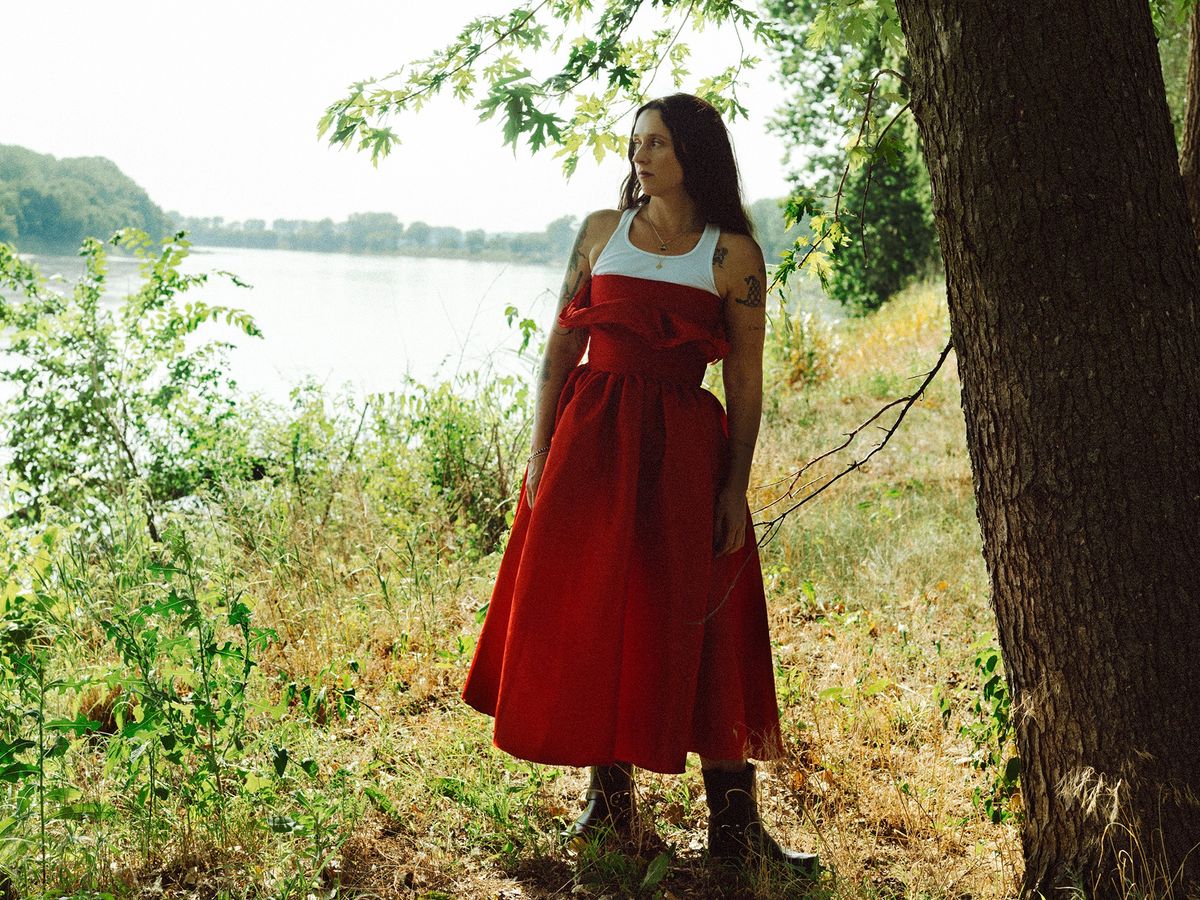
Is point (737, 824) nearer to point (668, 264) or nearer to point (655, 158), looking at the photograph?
point (668, 264)

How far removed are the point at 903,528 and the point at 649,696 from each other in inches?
126

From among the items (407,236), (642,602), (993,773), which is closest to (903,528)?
(993,773)

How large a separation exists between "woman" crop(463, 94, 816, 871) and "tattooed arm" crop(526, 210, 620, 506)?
2cm

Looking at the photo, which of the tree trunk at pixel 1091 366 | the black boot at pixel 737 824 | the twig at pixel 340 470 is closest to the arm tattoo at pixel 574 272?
the tree trunk at pixel 1091 366

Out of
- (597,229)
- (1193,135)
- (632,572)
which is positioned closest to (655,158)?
(597,229)

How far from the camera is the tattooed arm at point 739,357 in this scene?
2.56 meters

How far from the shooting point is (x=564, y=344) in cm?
273

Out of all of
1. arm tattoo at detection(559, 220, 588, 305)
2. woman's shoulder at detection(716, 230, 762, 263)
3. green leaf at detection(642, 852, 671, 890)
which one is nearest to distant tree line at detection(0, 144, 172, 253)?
arm tattoo at detection(559, 220, 588, 305)

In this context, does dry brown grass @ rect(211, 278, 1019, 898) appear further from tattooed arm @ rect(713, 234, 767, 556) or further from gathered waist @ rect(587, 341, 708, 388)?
gathered waist @ rect(587, 341, 708, 388)

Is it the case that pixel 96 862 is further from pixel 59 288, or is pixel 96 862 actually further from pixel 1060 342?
pixel 59 288

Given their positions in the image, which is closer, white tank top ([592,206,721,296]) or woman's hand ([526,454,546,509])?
white tank top ([592,206,721,296])

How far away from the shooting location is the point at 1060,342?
1.99 meters

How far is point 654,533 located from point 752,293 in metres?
0.67

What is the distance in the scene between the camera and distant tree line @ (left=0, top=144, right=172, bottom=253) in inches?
375
